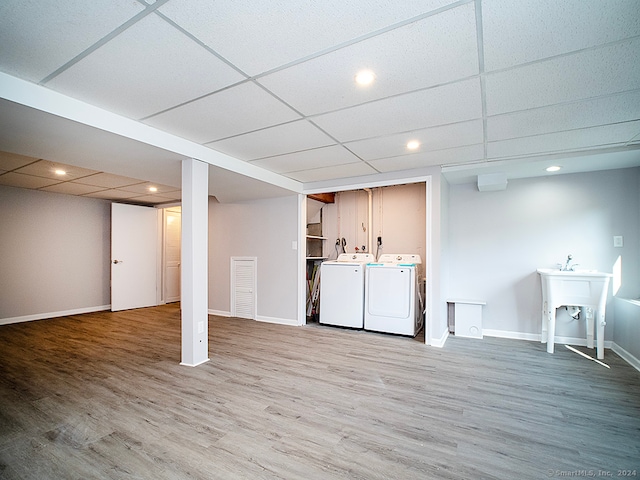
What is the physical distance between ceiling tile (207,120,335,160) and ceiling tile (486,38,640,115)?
4.64 feet

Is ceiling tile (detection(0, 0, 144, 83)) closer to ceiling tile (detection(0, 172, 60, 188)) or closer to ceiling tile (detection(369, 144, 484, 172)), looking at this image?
ceiling tile (detection(369, 144, 484, 172))

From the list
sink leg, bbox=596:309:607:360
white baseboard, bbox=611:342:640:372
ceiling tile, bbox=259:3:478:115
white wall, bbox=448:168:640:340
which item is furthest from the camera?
white wall, bbox=448:168:640:340

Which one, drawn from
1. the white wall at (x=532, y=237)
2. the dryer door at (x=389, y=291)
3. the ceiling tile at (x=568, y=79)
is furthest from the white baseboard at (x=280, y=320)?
the ceiling tile at (x=568, y=79)

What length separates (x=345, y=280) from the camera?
4.58m

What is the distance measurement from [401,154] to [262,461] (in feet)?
9.89

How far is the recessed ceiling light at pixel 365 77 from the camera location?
1.87 meters

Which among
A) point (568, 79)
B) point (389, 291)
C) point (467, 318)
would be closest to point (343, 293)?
point (389, 291)

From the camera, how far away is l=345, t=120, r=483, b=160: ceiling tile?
270cm

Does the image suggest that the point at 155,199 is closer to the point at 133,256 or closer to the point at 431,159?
the point at 133,256

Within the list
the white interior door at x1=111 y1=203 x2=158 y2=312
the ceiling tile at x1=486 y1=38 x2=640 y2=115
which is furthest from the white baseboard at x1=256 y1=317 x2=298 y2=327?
the ceiling tile at x1=486 y1=38 x2=640 y2=115

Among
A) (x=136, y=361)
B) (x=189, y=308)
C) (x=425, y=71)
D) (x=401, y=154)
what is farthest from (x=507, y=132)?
(x=136, y=361)

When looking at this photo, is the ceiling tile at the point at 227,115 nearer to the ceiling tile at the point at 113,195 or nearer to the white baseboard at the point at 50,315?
the ceiling tile at the point at 113,195

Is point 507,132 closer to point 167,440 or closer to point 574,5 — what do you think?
point 574,5

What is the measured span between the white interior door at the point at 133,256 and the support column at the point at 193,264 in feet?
12.5
